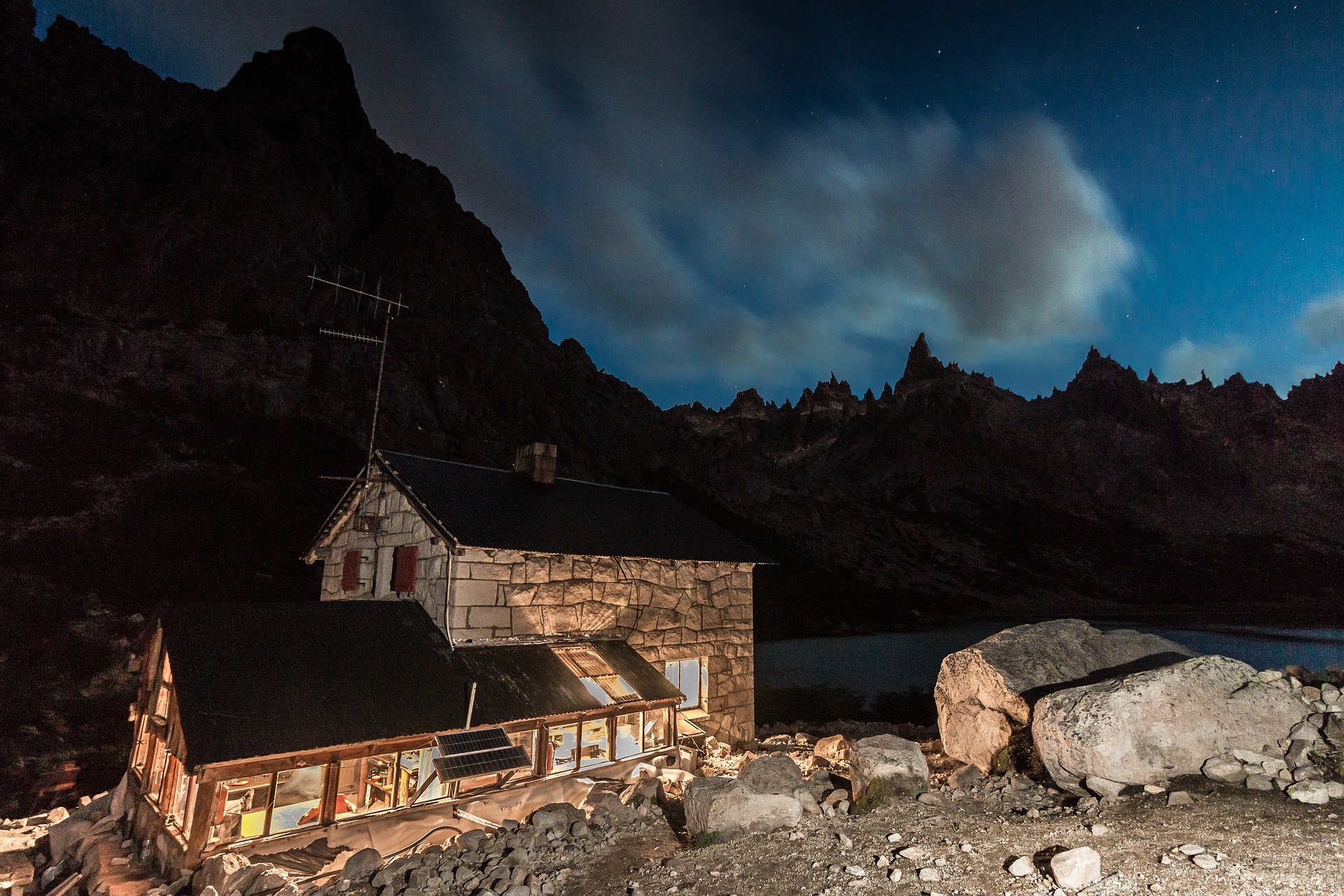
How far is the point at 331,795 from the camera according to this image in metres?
10.2

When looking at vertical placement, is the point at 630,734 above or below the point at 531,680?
below

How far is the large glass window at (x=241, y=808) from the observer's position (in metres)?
10.4

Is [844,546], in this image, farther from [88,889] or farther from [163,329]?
[88,889]

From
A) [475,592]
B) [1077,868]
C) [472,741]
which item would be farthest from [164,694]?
[1077,868]

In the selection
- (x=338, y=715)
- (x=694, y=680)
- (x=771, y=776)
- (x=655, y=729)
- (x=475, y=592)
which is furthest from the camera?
(x=694, y=680)

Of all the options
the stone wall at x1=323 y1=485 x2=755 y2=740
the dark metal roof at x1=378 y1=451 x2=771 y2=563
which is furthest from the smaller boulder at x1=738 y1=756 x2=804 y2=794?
the dark metal roof at x1=378 y1=451 x2=771 y2=563

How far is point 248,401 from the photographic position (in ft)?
214

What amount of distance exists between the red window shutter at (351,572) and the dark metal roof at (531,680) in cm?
508

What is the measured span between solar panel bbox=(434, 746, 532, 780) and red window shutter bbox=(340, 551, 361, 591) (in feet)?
24.4

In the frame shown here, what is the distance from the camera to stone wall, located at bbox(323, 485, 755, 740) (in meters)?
14.2

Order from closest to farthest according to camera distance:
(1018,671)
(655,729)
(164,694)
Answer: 1. (1018,671)
2. (164,694)
3. (655,729)

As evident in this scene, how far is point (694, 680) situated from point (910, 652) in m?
47.5

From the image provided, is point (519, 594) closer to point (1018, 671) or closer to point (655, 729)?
point (655, 729)

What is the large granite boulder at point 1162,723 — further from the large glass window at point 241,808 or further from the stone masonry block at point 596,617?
the large glass window at point 241,808
